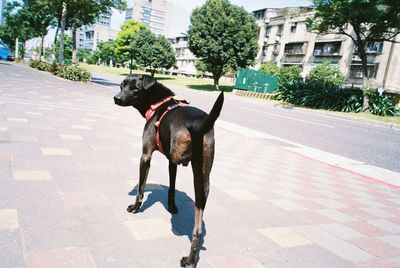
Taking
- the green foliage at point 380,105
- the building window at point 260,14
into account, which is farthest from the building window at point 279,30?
the green foliage at point 380,105

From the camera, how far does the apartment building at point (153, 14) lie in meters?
174

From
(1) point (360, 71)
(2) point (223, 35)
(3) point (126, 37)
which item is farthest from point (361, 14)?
(3) point (126, 37)

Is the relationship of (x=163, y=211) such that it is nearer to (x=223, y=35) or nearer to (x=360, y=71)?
(x=223, y=35)

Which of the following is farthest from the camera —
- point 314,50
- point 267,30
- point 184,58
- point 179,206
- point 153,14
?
point 153,14

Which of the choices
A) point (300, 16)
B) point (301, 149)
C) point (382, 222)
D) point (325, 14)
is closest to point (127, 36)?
point (300, 16)

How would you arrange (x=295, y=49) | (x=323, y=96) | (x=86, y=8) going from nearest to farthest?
1. (x=86, y=8)
2. (x=323, y=96)
3. (x=295, y=49)

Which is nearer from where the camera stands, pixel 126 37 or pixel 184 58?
pixel 126 37

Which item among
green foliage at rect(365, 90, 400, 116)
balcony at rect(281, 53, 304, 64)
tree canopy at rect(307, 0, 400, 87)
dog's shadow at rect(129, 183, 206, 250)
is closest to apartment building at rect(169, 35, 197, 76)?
balcony at rect(281, 53, 304, 64)

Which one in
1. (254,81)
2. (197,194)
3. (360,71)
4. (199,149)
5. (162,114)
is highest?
(360,71)

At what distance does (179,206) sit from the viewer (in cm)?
375

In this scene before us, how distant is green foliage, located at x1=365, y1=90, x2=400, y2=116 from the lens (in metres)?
21.4

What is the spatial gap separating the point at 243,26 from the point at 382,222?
3363 centimetres

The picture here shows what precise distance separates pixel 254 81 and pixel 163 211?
31016 millimetres

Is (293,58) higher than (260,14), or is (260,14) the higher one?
(260,14)
